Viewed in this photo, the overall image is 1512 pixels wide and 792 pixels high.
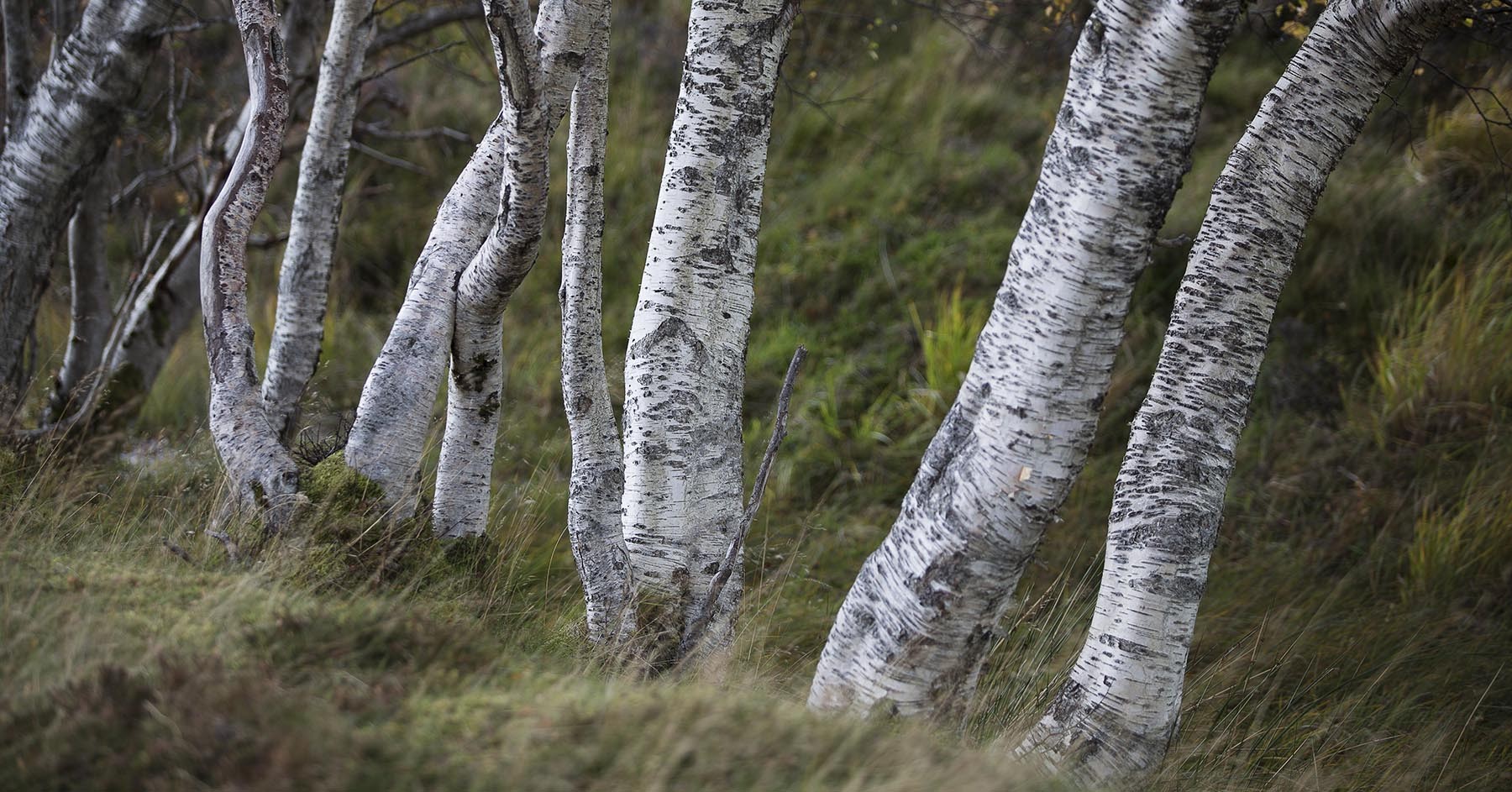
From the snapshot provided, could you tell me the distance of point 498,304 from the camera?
2.95m

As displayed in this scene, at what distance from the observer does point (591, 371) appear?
2.88 m

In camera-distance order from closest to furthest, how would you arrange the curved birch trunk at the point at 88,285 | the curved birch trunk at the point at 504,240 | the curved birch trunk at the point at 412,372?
the curved birch trunk at the point at 504,240
the curved birch trunk at the point at 412,372
the curved birch trunk at the point at 88,285

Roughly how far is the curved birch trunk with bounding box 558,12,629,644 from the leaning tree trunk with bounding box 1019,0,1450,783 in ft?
4.38

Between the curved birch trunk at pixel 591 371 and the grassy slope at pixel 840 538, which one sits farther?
the curved birch trunk at pixel 591 371

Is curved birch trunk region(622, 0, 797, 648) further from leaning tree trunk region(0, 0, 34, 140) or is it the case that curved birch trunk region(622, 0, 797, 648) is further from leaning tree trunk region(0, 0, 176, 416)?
leaning tree trunk region(0, 0, 34, 140)

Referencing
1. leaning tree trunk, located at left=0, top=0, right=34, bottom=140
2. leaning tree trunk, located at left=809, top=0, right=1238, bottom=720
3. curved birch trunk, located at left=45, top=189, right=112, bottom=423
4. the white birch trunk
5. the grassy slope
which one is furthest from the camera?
curved birch trunk, located at left=45, top=189, right=112, bottom=423

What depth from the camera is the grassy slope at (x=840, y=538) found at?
5.92 feet

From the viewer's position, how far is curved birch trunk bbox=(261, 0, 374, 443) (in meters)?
3.74

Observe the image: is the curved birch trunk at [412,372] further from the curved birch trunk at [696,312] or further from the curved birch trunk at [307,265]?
the curved birch trunk at [307,265]

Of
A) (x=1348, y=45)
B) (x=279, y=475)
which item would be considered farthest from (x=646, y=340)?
(x=1348, y=45)

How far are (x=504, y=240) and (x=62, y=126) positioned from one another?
251cm

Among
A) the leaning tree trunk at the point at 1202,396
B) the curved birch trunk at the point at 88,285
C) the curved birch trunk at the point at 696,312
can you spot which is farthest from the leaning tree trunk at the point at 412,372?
the curved birch trunk at the point at 88,285

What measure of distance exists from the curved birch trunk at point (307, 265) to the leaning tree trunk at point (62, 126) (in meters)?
0.80

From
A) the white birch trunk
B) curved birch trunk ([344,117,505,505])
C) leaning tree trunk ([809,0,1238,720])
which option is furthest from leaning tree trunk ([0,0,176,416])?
leaning tree trunk ([809,0,1238,720])
